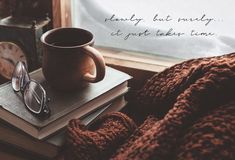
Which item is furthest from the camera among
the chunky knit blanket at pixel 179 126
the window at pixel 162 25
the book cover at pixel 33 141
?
the window at pixel 162 25

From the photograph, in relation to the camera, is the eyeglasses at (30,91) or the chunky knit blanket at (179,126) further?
the eyeglasses at (30,91)

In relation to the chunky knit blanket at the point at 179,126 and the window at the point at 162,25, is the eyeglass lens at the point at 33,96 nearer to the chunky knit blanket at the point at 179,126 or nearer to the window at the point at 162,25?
the chunky knit blanket at the point at 179,126

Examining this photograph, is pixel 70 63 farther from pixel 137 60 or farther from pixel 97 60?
pixel 137 60

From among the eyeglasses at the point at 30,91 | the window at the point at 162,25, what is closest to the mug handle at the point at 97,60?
the eyeglasses at the point at 30,91

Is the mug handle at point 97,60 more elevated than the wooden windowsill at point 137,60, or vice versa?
the mug handle at point 97,60

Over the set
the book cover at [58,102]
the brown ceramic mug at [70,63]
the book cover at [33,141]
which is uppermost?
the brown ceramic mug at [70,63]

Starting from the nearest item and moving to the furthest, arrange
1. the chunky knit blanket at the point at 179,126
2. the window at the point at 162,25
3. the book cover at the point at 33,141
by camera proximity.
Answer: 1. the chunky knit blanket at the point at 179,126
2. the book cover at the point at 33,141
3. the window at the point at 162,25

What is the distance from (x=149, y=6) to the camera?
3.18ft

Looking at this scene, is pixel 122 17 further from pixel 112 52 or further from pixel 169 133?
pixel 169 133

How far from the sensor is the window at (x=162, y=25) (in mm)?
928

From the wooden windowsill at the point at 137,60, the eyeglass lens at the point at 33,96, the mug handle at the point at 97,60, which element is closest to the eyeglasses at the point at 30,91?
the eyeglass lens at the point at 33,96

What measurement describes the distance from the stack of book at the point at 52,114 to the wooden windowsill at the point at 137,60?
3.4 inches

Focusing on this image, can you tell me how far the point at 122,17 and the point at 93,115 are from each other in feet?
0.96

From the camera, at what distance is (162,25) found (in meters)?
0.98
